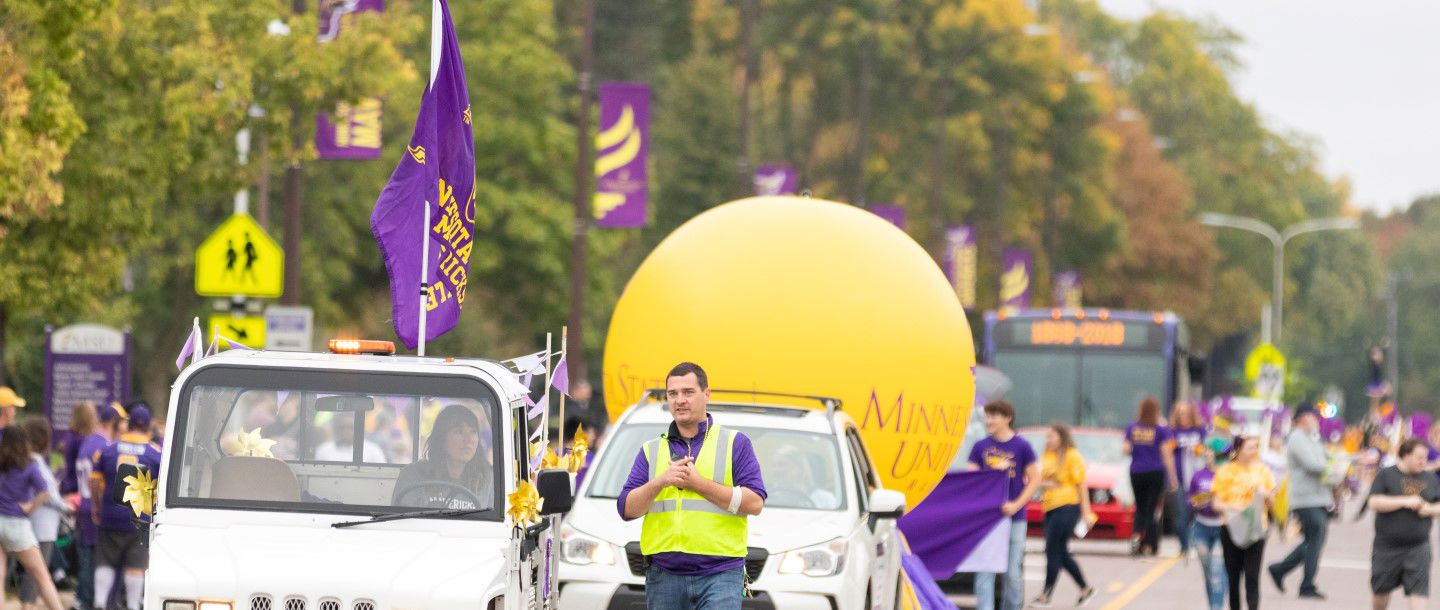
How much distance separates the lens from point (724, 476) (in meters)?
9.47

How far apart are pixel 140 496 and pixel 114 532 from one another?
6.90 metres

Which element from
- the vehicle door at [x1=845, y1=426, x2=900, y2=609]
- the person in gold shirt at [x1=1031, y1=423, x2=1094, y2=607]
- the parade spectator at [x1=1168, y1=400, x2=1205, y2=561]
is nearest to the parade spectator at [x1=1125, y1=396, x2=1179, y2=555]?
the parade spectator at [x1=1168, y1=400, x2=1205, y2=561]

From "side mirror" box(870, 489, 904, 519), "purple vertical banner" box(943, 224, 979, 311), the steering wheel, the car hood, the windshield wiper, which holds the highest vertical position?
"purple vertical banner" box(943, 224, 979, 311)

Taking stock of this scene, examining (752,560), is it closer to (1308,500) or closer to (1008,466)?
(1008,466)

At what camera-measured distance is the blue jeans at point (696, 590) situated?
9523 millimetres

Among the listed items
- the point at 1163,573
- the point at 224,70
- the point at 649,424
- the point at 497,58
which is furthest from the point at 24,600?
the point at 497,58

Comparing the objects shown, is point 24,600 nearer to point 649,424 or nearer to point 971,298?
point 649,424

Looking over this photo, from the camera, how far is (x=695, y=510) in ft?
31.2

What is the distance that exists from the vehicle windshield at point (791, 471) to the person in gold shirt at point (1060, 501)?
673cm

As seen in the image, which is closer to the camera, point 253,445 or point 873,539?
point 253,445

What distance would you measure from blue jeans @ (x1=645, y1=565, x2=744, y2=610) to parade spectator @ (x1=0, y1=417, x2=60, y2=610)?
6.43m

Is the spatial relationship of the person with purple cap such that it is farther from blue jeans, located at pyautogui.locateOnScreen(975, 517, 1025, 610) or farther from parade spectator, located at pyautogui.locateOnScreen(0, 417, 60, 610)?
blue jeans, located at pyautogui.locateOnScreen(975, 517, 1025, 610)

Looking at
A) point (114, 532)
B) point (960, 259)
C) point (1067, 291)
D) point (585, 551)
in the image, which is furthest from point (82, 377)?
point (1067, 291)

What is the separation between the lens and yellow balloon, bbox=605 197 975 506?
48.3 feet
